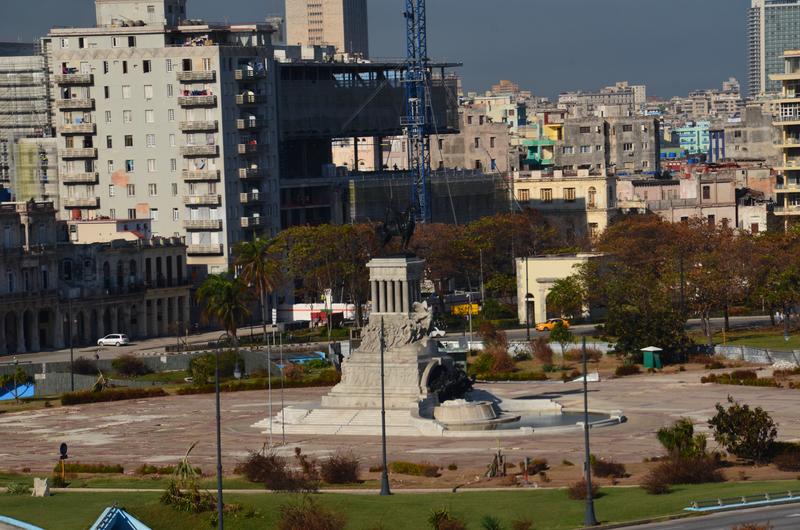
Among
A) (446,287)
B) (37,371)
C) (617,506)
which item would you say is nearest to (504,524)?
(617,506)

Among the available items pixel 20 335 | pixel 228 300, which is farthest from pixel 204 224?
pixel 228 300

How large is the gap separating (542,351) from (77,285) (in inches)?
1538

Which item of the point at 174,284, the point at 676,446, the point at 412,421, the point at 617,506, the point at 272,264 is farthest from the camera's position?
the point at 174,284

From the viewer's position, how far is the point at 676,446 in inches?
3494

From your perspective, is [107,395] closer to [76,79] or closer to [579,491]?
[579,491]

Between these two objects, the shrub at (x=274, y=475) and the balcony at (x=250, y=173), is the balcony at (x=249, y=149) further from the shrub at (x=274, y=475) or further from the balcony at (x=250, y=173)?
the shrub at (x=274, y=475)

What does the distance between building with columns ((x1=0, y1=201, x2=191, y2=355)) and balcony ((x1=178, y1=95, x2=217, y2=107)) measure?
43.0ft

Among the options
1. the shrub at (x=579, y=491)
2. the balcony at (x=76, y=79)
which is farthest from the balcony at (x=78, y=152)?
the shrub at (x=579, y=491)

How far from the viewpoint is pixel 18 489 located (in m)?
86.4

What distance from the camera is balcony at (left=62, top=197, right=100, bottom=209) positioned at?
184m

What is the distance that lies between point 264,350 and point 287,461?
151 feet

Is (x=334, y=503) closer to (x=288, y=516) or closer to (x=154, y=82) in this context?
(x=288, y=516)

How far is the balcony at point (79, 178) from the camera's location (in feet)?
603

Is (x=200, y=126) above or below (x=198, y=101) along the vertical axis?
below
